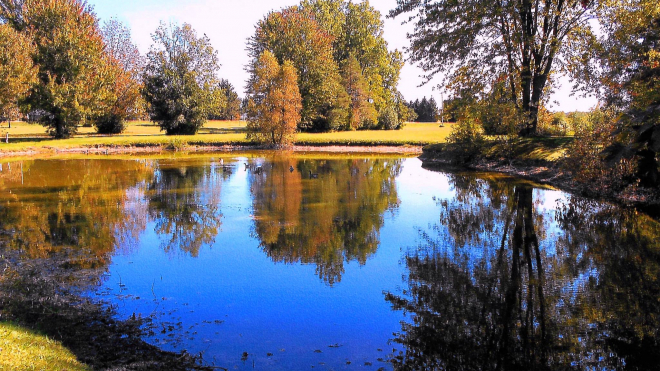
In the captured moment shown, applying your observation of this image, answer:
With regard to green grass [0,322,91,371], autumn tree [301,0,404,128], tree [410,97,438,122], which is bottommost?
green grass [0,322,91,371]

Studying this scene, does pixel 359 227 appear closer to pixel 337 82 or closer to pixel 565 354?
pixel 565 354

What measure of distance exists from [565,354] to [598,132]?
46.8 ft

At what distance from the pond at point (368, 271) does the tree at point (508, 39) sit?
1042cm

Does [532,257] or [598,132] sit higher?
[598,132]

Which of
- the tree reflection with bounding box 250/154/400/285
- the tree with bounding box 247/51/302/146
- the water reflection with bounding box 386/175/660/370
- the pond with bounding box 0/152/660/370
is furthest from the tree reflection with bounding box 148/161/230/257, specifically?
the tree with bounding box 247/51/302/146

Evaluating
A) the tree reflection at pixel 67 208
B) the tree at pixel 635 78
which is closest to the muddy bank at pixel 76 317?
the tree reflection at pixel 67 208

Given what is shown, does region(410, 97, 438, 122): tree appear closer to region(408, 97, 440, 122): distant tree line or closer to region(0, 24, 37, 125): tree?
region(408, 97, 440, 122): distant tree line

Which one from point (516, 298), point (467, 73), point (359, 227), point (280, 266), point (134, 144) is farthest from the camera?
point (134, 144)

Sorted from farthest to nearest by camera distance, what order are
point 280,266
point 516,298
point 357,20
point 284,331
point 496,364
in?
1. point 357,20
2. point 280,266
3. point 516,298
4. point 284,331
5. point 496,364

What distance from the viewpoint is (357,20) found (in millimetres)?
66188

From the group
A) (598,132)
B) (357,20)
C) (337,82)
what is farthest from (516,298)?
(357,20)

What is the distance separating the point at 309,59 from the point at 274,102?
46.7 feet

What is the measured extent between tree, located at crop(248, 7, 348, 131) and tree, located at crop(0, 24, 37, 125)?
74.2 ft

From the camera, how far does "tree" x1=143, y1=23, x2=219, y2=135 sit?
171 feet
